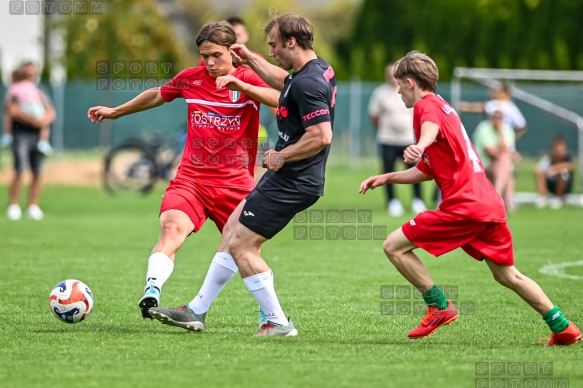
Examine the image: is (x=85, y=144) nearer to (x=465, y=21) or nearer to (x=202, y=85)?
(x=465, y=21)

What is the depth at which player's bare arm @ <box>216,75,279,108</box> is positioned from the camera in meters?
6.91

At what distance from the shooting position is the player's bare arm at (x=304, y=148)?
6730 mm

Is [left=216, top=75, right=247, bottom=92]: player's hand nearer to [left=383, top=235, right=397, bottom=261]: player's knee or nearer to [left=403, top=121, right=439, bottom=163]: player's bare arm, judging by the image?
[left=403, top=121, right=439, bottom=163]: player's bare arm

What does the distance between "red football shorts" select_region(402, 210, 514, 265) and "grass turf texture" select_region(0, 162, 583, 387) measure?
0.62 m

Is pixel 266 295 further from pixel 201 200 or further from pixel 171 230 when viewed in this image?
pixel 201 200

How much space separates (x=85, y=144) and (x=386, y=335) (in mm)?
25946

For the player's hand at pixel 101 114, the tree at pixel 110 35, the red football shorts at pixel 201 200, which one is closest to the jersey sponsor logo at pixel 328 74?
the red football shorts at pixel 201 200

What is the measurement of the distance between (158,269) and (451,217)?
208cm

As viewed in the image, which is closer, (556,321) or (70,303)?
(556,321)

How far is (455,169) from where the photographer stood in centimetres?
672

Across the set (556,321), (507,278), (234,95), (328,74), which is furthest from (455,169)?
(234,95)

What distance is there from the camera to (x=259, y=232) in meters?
7.05

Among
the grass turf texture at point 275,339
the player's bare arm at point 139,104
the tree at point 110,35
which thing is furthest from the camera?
the tree at point 110,35

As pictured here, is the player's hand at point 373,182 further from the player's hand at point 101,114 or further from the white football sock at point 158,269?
the player's hand at point 101,114
